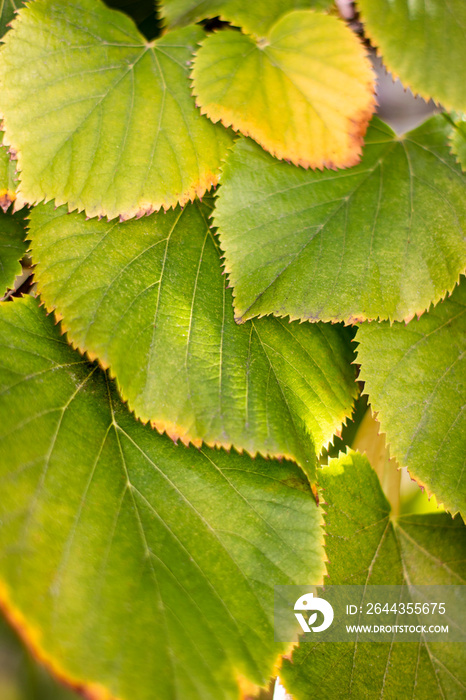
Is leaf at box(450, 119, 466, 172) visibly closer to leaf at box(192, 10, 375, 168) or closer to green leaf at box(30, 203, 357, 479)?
leaf at box(192, 10, 375, 168)

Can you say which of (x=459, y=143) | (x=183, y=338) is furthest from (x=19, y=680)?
(x=459, y=143)

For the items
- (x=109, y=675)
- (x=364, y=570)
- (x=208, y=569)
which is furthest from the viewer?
(x=364, y=570)

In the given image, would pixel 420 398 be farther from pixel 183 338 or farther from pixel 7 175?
pixel 7 175

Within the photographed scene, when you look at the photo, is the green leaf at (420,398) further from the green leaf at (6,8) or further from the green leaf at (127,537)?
the green leaf at (6,8)

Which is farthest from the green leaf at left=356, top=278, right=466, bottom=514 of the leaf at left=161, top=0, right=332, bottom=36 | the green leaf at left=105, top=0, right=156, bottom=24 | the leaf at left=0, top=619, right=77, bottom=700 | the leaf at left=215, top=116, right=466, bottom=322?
the leaf at left=0, top=619, right=77, bottom=700

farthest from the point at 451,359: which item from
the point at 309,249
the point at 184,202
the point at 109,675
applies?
the point at 109,675

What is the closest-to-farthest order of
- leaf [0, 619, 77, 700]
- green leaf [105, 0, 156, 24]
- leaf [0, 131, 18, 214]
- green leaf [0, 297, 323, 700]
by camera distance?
green leaf [0, 297, 323, 700], leaf [0, 131, 18, 214], green leaf [105, 0, 156, 24], leaf [0, 619, 77, 700]

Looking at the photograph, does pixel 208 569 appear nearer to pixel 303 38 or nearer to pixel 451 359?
pixel 451 359
